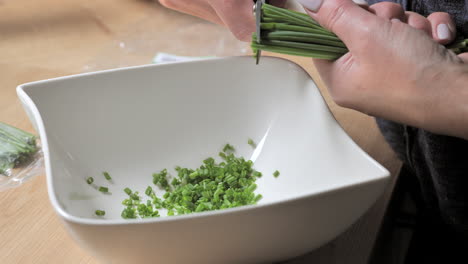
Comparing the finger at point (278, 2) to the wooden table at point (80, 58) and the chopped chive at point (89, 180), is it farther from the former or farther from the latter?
the chopped chive at point (89, 180)

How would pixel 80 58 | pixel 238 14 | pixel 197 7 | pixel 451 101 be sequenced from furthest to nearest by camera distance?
pixel 80 58, pixel 197 7, pixel 238 14, pixel 451 101

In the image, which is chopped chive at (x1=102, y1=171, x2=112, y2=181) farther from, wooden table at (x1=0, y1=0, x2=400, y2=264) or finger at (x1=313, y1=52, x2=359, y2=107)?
finger at (x1=313, y1=52, x2=359, y2=107)

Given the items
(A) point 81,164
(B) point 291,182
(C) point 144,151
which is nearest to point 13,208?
(A) point 81,164

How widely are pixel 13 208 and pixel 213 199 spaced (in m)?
0.34

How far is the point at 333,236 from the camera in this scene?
0.72 m

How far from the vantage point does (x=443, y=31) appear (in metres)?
0.83

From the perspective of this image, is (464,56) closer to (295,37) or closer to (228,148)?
(295,37)

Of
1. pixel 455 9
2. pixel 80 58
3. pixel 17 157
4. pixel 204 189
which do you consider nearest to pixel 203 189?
pixel 204 189

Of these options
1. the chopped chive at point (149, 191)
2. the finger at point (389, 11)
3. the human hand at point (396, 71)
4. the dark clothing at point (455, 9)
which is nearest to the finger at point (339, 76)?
the human hand at point (396, 71)

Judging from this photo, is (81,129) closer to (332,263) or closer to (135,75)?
(135,75)

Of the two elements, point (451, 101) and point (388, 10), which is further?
point (388, 10)

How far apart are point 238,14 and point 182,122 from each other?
221 millimetres

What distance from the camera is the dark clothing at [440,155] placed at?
89 cm

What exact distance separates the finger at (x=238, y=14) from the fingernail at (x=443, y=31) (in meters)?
0.31
